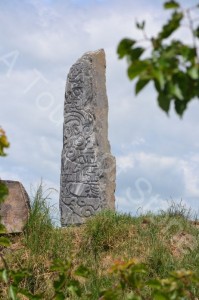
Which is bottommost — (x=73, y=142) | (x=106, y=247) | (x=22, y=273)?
(x=22, y=273)

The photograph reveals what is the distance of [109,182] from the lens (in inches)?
337

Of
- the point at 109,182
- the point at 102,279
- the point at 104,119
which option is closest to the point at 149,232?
the point at 102,279

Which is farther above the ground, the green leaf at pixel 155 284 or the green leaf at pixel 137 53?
the green leaf at pixel 137 53

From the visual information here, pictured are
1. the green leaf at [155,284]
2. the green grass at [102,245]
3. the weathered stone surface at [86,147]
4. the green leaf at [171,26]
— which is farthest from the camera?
the weathered stone surface at [86,147]

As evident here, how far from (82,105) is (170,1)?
23.3 ft

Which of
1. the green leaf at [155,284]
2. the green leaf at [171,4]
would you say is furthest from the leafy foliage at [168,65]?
the green leaf at [155,284]

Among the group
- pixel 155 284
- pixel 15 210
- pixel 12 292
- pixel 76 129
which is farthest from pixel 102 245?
pixel 155 284

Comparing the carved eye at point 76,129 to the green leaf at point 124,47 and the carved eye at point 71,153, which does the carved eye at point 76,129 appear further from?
the green leaf at point 124,47

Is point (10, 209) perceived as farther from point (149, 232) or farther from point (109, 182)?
point (109, 182)

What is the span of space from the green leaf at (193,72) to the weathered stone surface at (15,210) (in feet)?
15.4

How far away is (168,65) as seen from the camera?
1.67 meters

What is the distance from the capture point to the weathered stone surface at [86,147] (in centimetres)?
856

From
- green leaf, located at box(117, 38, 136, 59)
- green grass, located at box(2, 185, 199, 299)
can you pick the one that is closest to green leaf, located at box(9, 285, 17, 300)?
green leaf, located at box(117, 38, 136, 59)

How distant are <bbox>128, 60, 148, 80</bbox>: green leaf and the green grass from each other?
12.6 feet
